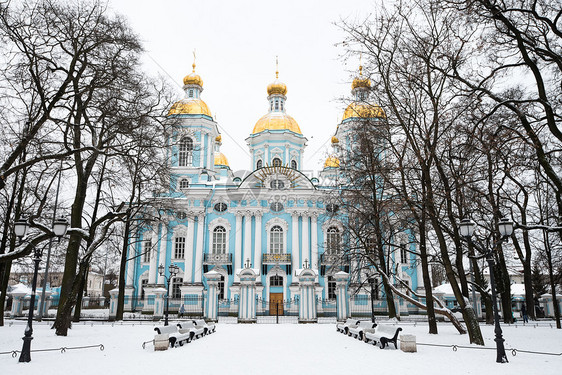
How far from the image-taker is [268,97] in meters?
40.9

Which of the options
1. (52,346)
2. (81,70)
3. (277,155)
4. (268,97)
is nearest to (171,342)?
(52,346)

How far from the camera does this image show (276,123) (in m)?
38.2

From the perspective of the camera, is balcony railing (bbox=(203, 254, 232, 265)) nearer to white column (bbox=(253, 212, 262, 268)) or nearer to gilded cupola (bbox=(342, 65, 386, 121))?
white column (bbox=(253, 212, 262, 268))

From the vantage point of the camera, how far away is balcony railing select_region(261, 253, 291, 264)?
31.5m

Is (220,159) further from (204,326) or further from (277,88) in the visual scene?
(204,326)

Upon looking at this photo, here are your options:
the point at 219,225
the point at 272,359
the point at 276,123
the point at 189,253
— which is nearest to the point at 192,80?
the point at 276,123

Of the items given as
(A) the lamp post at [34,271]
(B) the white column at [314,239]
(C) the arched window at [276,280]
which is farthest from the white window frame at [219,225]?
(A) the lamp post at [34,271]

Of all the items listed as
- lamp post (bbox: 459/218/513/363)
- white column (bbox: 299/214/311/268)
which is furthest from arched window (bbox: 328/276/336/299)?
lamp post (bbox: 459/218/513/363)

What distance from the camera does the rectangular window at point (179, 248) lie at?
3294 centimetres

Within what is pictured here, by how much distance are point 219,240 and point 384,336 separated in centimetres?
2344

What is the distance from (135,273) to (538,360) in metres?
29.4

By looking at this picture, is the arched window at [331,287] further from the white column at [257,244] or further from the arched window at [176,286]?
the arched window at [176,286]

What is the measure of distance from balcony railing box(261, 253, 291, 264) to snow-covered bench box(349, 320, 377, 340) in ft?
57.4

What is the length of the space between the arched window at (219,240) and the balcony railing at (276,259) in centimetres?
325
